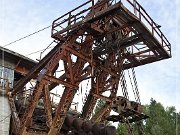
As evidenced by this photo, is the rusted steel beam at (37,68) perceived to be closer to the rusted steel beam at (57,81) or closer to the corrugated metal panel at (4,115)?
the corrugated metal panel at (4,115)

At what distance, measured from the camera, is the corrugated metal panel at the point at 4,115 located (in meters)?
19.2

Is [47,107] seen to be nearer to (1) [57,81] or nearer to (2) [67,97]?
(2) [67,97]

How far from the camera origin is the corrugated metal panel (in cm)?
1925

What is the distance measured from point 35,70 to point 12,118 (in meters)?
3.19

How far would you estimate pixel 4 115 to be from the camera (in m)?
19.6

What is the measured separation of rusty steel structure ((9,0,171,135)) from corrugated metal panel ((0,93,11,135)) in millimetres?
395

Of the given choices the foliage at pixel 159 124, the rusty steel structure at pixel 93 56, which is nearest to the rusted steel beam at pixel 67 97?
the rusty steel structure at pixel 93 56

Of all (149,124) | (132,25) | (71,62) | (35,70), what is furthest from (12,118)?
(149,124)

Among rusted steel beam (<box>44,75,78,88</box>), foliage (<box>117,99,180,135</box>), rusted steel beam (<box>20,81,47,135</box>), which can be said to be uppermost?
rusted steel beam (<box>44,75,78,88</box>)

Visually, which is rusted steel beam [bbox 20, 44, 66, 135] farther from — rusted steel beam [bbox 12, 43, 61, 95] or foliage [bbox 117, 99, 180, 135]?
foliage [bbox 117, 99, 180, 135]

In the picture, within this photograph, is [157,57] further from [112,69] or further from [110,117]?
[110,117]

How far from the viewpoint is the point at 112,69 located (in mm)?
20375

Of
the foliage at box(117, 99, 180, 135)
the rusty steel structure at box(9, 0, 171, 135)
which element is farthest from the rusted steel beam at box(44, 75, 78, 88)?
the foliage at box(117, 99, 180, 135)

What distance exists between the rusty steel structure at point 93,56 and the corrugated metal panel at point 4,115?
395mm
